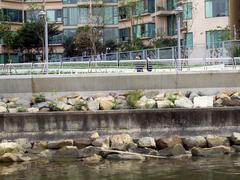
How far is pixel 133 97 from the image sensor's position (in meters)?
27.3

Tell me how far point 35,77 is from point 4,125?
4042 mm

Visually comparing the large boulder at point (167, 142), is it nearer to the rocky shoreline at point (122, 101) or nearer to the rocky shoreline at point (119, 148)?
the rocky shoreline at point (119, 148)

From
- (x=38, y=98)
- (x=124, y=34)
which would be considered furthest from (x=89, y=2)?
(x=38, y=98)

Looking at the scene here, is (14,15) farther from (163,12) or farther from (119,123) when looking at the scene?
(119,123)

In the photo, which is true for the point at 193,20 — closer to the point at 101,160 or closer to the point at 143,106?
the point at 143,106

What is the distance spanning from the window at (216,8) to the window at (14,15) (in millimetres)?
32223

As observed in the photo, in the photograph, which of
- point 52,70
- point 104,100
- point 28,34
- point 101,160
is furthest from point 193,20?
point 101,160

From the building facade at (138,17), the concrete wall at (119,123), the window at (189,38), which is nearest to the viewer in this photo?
the concrete wall at (119,123)

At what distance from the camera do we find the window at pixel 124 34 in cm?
7796

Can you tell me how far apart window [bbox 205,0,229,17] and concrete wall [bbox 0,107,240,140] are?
31921 mm

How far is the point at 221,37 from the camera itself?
175ft

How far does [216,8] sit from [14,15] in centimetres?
3514

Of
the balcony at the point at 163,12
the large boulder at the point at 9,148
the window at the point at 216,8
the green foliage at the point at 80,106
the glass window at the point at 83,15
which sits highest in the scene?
the glass window at the point at 83,15

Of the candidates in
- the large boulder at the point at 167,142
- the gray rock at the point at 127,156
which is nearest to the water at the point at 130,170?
the gray rock at the point at 127,156
